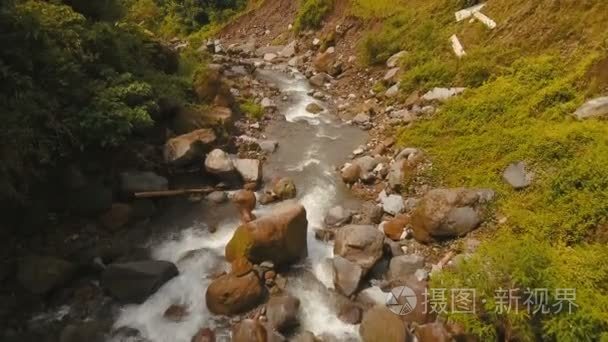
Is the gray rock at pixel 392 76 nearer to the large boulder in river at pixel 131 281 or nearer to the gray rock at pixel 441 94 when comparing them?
the gray rock at pixel 441 94

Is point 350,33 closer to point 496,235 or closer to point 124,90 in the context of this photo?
point 124,90

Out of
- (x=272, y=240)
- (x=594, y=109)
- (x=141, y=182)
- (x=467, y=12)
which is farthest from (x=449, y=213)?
(x=467, y=12)

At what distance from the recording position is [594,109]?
32.3 feet

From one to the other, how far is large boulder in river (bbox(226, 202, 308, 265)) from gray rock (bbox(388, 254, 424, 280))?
2103 mm

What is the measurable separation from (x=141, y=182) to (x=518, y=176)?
30.7 ft

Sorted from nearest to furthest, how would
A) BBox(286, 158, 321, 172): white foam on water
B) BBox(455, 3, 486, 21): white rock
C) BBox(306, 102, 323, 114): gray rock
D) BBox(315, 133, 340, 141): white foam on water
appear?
BBox(286, 158, 321, 172): white foam on water → BBox(315, 133, 340, 141): white foam on water → BBox(455, 3, 486, 21): white rock → BBox(306, 102, 323, 114): gray rock

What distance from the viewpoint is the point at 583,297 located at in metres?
6.73

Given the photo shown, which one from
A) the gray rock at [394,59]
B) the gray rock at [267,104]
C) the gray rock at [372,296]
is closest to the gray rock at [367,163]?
the gray rock at [372,296]

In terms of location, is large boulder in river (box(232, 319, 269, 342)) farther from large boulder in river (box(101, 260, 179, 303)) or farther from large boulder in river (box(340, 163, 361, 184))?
large boulder in river (box(340, 163, 361, 184))

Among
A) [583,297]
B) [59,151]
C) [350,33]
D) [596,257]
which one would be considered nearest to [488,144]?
[596,257]

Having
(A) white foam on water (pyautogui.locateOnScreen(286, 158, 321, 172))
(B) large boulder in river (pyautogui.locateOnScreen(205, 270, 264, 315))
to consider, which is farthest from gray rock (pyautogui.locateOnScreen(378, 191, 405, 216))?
(B) large boulder in river (pyautogui.locateOnScreen(205, 270, 264, 315))

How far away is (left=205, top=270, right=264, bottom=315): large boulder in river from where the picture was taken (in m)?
8.22

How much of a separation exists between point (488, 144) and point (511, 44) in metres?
4.94

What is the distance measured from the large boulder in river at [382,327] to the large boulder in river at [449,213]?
2.46m
